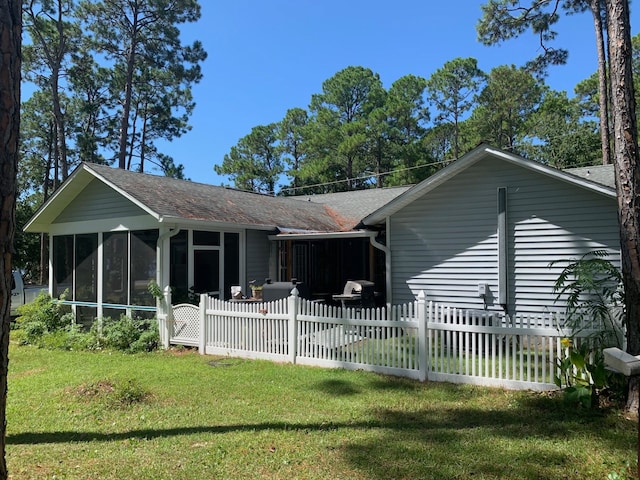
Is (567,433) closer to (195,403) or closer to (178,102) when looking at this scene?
(195,403)

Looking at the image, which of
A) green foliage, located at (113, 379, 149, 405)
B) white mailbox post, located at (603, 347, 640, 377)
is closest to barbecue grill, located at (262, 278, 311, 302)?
green foliage, located at (113, 379, 149, 405)

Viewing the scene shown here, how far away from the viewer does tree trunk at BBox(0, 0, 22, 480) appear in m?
2.43

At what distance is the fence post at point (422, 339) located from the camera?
6.48 metres

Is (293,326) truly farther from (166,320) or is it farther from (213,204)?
(213,204)

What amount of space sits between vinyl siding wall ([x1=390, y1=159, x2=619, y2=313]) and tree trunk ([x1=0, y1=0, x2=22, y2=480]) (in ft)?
27.3

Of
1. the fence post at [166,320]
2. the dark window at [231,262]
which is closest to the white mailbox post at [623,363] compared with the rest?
the fence post at [166,320]

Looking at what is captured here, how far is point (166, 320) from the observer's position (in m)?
9.37

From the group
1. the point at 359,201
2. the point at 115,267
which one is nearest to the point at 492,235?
the point at 359,201

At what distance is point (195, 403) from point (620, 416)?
194 inches

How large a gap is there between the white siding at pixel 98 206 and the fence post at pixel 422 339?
6678mm

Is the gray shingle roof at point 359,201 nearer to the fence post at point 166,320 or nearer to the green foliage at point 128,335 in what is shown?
the fence post at point 166,320

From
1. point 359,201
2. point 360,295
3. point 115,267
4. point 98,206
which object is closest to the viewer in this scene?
point 360,295

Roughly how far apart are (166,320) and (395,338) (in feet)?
16.7

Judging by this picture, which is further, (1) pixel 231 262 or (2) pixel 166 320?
(1) pixel 231 262
